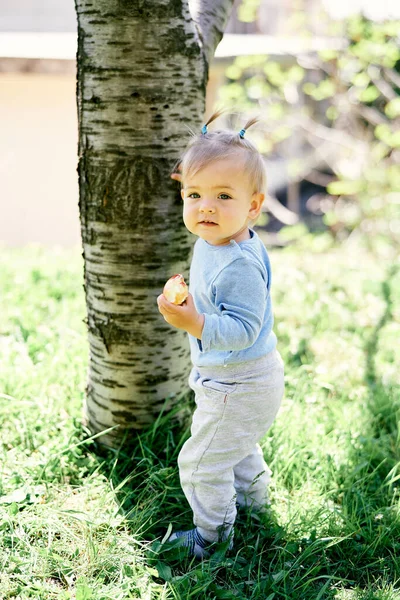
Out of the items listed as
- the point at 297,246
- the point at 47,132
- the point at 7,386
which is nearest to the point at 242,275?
the point at 7,386

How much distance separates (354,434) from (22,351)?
5.63 ft

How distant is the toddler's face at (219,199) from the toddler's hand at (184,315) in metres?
0.26

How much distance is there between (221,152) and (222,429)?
0.86 m

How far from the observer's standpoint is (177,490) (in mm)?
2465

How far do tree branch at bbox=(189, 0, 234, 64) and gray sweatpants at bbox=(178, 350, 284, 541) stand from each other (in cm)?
131

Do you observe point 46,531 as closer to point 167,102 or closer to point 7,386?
point 7,386

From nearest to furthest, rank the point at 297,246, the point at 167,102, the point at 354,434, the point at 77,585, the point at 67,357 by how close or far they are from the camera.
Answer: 1. the point at 77,585
2. the point at 167,102
3. the point at 354,434
4. the point at 67,357
5. the point at 297,246

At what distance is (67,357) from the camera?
3.31 metres

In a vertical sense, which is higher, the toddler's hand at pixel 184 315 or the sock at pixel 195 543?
the toddler's hand at pixel 184 315

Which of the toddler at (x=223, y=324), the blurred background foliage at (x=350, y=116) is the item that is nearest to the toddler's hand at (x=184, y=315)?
the toddler at (x=223, y=324)

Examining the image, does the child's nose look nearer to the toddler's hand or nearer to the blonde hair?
the blonde hair

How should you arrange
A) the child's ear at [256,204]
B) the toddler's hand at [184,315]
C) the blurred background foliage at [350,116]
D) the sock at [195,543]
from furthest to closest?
the blurred background foliage at [350,116] → the sock at [195,543] → the child's ear at [256,204] → the toddler's hand at [184,315]

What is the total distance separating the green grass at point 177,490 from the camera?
2.08 meters

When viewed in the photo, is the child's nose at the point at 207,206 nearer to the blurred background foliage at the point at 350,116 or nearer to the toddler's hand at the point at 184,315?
the toddler's hand at the point at 184,315
